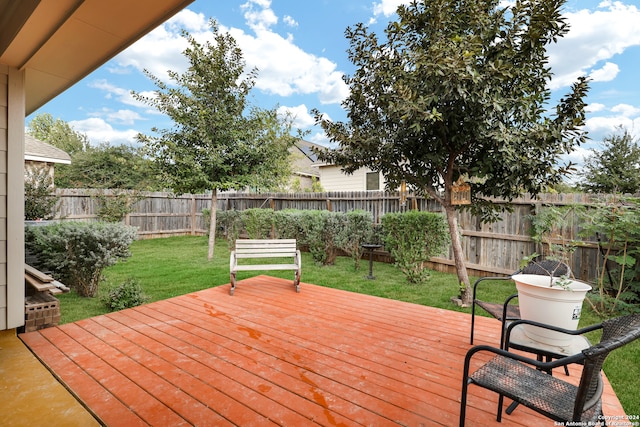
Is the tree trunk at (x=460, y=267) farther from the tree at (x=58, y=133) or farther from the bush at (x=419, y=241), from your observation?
the tree at (x=58, y=133)

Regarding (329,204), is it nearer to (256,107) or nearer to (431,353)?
(256,107)

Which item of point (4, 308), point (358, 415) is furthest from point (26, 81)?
point (358, 415)

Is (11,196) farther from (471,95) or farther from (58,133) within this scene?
→ (58,133)

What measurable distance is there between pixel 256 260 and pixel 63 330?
474 cm

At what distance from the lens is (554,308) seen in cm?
196

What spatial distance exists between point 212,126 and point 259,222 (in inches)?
116

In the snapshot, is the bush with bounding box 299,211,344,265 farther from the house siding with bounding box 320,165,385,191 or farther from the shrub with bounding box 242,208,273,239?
the house siding with bounding box 320,165,385,191

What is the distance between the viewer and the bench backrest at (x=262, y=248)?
16.0 ft

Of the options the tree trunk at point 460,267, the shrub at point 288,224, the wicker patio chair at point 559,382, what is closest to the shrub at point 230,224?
the shrub at point 288,224

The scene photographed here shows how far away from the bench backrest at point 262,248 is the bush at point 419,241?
2.16 meters

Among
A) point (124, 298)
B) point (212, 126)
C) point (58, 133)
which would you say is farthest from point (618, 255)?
point (58, 133)

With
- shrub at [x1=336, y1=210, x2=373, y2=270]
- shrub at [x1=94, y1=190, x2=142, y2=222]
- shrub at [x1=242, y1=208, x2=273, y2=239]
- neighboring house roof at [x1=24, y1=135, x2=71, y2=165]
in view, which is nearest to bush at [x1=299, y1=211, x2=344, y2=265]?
shrub at [x1=336, y1=210, x2=373, y2=270]

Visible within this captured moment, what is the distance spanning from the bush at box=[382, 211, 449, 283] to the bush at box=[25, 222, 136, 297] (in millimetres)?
4548

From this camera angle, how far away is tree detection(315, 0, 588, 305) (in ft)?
12.1
